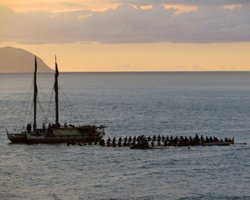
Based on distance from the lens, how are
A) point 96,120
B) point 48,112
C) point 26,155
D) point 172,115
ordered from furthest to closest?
point 48,112
point 172,115
point 96,120
point 26,155

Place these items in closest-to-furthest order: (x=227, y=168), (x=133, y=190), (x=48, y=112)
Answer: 1. (x=133, y=190)
2. (x=227, y=168)
3. (x=48, y=112)

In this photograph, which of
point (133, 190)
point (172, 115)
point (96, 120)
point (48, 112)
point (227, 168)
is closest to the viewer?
point (133, 190)

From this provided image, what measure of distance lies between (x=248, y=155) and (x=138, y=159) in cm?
1569

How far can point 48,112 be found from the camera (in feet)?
597

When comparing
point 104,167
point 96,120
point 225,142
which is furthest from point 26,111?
point 104,167

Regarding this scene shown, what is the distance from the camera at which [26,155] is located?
302 ft

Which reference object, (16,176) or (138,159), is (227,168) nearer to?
(138,159)

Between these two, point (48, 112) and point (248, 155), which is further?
point (48, 112)

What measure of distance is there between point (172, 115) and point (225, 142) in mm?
65632

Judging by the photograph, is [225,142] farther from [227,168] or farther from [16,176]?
[16,176]

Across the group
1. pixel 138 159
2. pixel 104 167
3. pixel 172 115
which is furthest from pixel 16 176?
pixel 172 115

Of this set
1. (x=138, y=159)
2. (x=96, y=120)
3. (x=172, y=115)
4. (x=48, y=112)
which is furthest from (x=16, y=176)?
(x=48, y=112)

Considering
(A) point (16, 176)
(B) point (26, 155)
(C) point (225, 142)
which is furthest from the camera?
(C) point (225, 142)

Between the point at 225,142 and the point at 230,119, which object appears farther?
the point at 230,119
